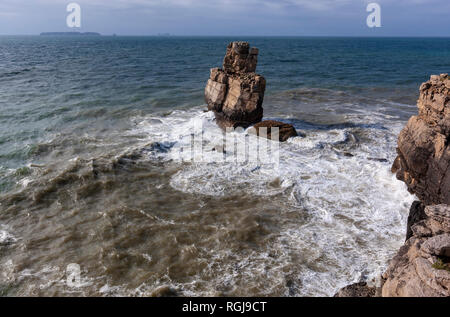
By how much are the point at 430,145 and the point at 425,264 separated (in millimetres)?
8777

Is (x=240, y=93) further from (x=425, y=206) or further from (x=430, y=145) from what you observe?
(x=425, y=206)

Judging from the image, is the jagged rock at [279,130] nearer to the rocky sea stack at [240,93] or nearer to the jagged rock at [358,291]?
the rocky sea stack at [240,93]

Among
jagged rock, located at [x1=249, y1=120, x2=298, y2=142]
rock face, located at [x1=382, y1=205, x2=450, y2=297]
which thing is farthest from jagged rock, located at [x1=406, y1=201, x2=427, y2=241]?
jagged rock, located at [x1=249, y1=120, x2=298, y2=142]

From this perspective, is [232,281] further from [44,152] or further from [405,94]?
[405,94]

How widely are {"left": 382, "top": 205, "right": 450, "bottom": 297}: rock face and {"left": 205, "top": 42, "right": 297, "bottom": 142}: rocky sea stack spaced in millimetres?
14688

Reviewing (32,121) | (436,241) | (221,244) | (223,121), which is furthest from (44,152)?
(436,241)

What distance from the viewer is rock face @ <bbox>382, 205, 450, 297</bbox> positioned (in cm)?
620

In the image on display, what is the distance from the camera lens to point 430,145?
13625 mm

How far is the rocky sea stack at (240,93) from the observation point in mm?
23047

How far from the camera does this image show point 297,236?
1233 centimetres

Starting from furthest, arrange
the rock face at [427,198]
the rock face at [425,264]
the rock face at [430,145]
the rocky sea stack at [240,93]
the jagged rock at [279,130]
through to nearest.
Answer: the rocky sea stack at [240,93] → the jagged rock at [279,130] → the rock face at [430,145] → the rock face at [427,198] → the rock face at [425,264]

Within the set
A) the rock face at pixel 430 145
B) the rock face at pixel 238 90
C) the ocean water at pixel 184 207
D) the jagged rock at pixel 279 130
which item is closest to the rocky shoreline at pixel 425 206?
the rock face at pixel 430 145

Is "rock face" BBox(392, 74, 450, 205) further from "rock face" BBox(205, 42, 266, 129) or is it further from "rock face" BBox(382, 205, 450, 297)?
"rock face" BBox(205, 42, 266, 129)

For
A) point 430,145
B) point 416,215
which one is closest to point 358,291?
point 416,215
